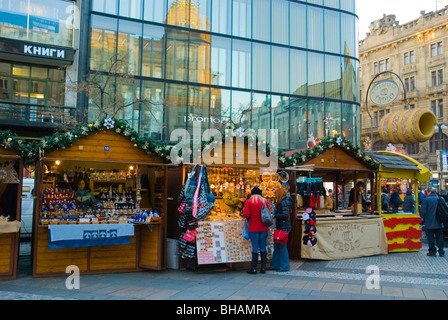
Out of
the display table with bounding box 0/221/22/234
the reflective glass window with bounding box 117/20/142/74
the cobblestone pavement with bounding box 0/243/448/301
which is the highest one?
the reflective glass window with bounding box 117/20/142/74

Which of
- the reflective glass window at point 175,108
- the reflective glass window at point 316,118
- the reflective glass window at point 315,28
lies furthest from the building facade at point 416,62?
the reflective glass window at point 175,108

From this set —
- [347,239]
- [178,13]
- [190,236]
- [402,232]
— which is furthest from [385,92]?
[178,13]

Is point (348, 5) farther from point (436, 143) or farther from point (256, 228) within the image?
point (256, 228)

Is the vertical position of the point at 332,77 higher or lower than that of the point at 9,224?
higher

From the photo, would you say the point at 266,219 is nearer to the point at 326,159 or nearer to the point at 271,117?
the point at 326,159

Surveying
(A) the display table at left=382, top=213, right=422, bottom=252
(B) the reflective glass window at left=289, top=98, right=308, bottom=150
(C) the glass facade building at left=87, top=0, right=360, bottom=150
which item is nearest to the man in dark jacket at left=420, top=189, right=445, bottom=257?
(A) the display table at left=382, top=213, right=422, bottom=252

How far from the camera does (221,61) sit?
79.9ft

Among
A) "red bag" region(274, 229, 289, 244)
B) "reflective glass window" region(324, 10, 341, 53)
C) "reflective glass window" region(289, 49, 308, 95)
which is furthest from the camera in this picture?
"reflective glass window" region(324, 10, 341, 53)

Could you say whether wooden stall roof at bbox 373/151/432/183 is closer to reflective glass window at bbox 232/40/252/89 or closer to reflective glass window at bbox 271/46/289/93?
reflective glass window at bbox 232/40/252/89

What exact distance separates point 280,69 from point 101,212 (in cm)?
1934

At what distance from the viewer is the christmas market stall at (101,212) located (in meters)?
8.01

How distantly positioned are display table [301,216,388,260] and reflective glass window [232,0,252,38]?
16986 mm

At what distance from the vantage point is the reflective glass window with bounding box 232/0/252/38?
82.0 feet

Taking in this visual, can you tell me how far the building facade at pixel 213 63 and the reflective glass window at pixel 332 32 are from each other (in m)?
0.07
